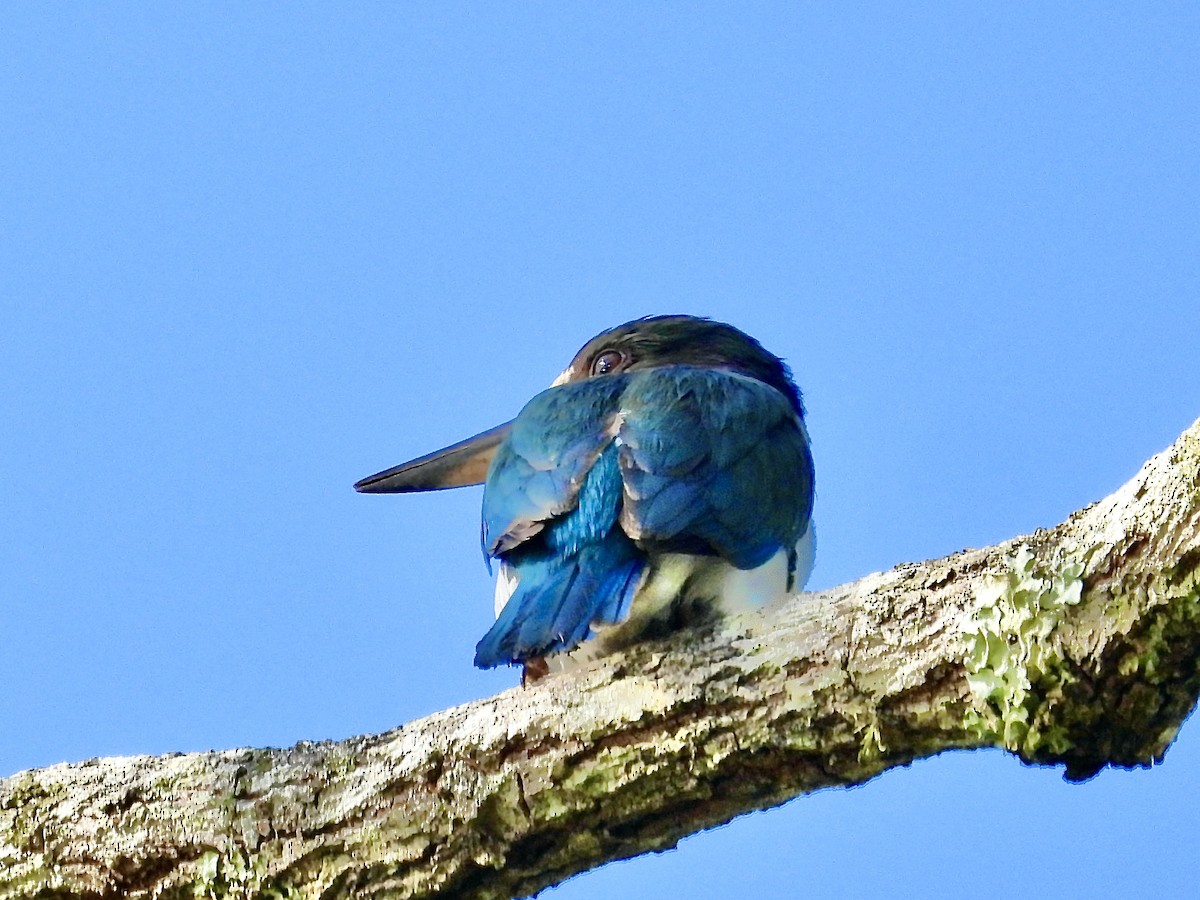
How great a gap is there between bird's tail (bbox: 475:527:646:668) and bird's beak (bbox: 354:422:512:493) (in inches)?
58.4

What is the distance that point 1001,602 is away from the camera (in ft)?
11.2

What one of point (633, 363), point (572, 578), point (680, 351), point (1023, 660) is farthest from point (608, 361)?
point (1023, 660)

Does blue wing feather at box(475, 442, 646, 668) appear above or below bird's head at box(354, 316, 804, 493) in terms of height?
below

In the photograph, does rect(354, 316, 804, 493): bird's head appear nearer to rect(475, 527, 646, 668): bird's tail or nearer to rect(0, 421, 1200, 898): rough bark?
rect(475, 527, 646, 668): bird's tail

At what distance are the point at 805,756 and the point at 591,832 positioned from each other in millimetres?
499

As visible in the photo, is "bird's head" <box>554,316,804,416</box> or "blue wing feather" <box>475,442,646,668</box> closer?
"blue wing feather" <box>475,442,646,668</box>

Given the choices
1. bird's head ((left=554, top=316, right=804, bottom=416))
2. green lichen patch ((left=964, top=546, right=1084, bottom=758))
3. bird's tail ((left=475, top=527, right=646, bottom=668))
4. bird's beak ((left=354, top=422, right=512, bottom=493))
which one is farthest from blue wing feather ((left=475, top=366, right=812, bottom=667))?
green lichen patch ((left=964, top=546, right=1084, bottom=758))

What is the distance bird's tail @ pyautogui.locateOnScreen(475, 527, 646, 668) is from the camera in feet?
14.2

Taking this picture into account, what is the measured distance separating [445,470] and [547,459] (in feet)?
4.51

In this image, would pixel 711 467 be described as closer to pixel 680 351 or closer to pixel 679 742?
pixel 679 742

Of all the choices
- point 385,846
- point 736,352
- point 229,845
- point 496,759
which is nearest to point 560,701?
point 496,759

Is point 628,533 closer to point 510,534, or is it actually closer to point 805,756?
point 510,534

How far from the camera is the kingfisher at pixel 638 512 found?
4473mm

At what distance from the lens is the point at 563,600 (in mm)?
4461
